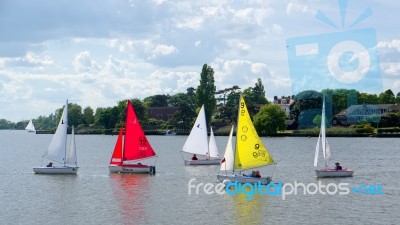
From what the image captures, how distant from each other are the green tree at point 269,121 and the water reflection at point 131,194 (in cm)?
9726

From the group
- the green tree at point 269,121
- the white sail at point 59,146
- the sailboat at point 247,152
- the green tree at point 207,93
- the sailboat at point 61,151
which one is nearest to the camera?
the sailboat at point 247,152

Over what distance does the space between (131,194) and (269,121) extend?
10820cm

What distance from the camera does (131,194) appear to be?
146 feet

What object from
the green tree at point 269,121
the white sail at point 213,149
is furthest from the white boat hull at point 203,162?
the green tree at point 269,121

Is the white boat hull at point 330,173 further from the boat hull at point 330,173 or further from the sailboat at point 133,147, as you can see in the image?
the sailboat at point 133,147

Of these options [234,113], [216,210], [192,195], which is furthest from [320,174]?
[234,113]

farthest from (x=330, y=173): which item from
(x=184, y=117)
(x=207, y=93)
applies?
(x=184, y=117)

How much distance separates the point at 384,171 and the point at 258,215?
29.8m

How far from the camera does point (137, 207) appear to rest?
128 ft

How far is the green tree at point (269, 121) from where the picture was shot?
15062 centimetres

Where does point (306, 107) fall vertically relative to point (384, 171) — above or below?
above

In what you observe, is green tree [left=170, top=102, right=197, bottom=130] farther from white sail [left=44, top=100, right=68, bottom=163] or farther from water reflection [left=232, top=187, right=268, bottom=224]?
water reflection [left=232, top=187, right=268, bottom=224]

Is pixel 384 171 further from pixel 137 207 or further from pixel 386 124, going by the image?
pixel 386 124

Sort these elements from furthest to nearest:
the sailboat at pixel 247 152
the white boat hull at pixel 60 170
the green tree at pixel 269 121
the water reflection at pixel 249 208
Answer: the green tree at pixel 269 121
the white boat hull at pixel 60 170
the sailboat at pixel 247 152
the water reflection at pixel 249 208
